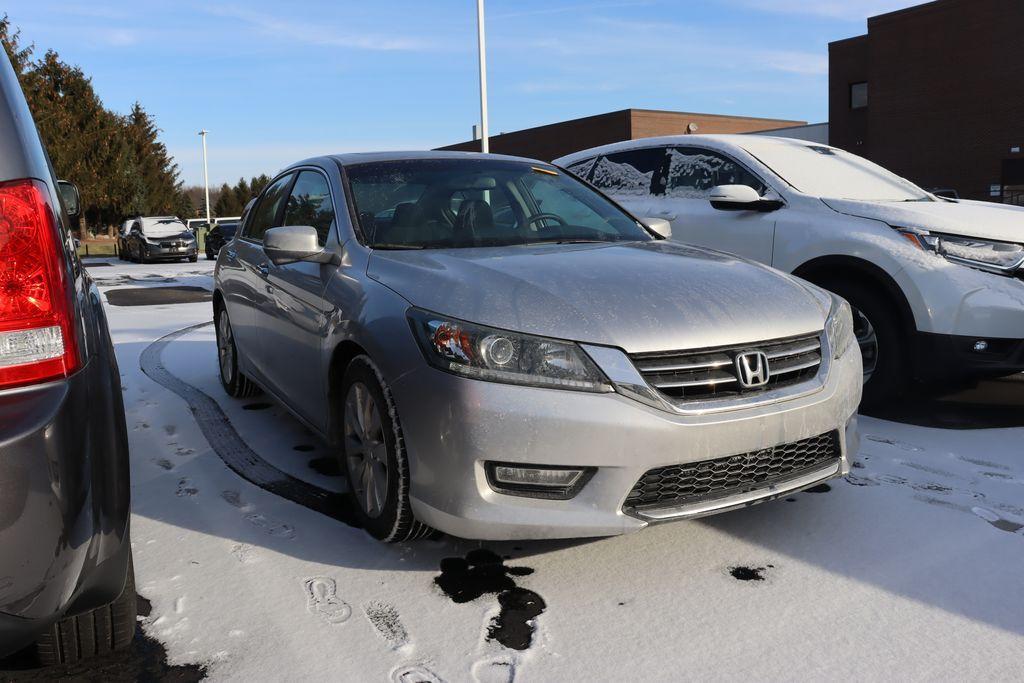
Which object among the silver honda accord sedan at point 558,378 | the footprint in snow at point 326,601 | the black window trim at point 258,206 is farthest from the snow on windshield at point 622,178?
the footprint in snow at point 326,601

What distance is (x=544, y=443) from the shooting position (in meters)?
2.48

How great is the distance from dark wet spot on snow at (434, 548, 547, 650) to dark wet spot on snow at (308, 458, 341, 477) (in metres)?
1.15

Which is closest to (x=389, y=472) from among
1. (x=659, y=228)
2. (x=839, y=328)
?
(x=839, y=328)

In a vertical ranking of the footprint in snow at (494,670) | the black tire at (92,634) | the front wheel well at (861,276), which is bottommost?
the footprint in snow at (494,670)

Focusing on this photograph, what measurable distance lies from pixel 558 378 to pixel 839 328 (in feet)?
4.02

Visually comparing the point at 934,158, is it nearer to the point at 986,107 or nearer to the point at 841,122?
the point at 986,107

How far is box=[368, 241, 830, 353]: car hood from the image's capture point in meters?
2.60

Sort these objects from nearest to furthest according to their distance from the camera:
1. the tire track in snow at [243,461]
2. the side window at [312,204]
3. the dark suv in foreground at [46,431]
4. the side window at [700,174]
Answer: the dark suv in foreground at [46,431]
the tire track in snow at [243,461]
the side window at [312,204]
the side window at [700,174]

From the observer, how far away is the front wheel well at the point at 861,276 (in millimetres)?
4520

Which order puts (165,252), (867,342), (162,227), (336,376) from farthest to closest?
(162,227)
(165,252)
(867,342)
(336,376)

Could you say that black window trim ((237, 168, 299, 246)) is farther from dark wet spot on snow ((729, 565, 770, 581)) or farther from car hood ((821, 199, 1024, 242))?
car hood ((821, 199, 1024, 242))

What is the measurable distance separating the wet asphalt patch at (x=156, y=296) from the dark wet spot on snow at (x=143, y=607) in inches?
397

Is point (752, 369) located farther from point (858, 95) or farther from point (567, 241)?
point (858, 95)

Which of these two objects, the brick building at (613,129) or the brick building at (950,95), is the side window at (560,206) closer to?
the brick building at (950,95)
